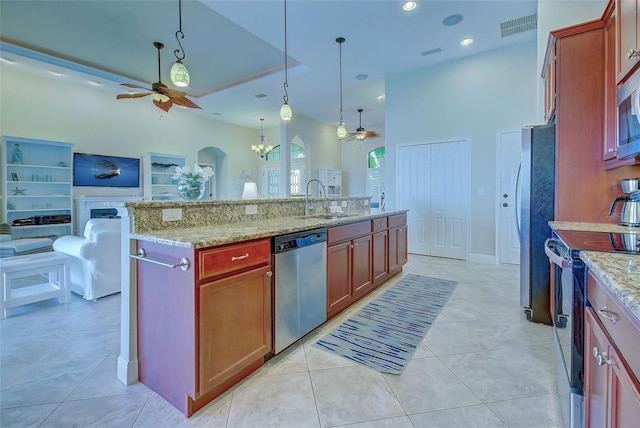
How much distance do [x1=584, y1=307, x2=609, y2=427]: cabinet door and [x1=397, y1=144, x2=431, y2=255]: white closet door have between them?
4318 mm

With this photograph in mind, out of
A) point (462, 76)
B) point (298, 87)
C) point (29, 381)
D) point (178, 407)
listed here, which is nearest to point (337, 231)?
point (178, 407)

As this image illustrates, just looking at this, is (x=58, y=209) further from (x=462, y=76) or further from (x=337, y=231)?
(x=462, y=76)

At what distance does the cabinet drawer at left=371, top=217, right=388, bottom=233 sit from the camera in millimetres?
3166

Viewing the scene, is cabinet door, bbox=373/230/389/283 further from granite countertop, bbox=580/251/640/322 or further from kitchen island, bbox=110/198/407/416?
granite countertop, bbox=580/251/640/322

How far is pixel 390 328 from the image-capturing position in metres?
2.50

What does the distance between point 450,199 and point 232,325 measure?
447cm

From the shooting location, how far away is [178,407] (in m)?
1.57

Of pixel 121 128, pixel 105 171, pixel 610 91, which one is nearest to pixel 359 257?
pixel 610 91

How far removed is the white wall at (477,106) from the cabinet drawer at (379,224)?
2.28 metres

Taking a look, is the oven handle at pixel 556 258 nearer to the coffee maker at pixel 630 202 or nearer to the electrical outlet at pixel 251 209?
the coffee maker at pixel 630 202

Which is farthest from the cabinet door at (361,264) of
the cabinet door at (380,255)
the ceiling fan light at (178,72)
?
the ceiling fan light at (178,72)

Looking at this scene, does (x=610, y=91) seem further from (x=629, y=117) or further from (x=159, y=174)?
(x=159, y=174)

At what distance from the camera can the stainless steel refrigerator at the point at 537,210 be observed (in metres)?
2.49

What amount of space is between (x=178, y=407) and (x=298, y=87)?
587 cm
